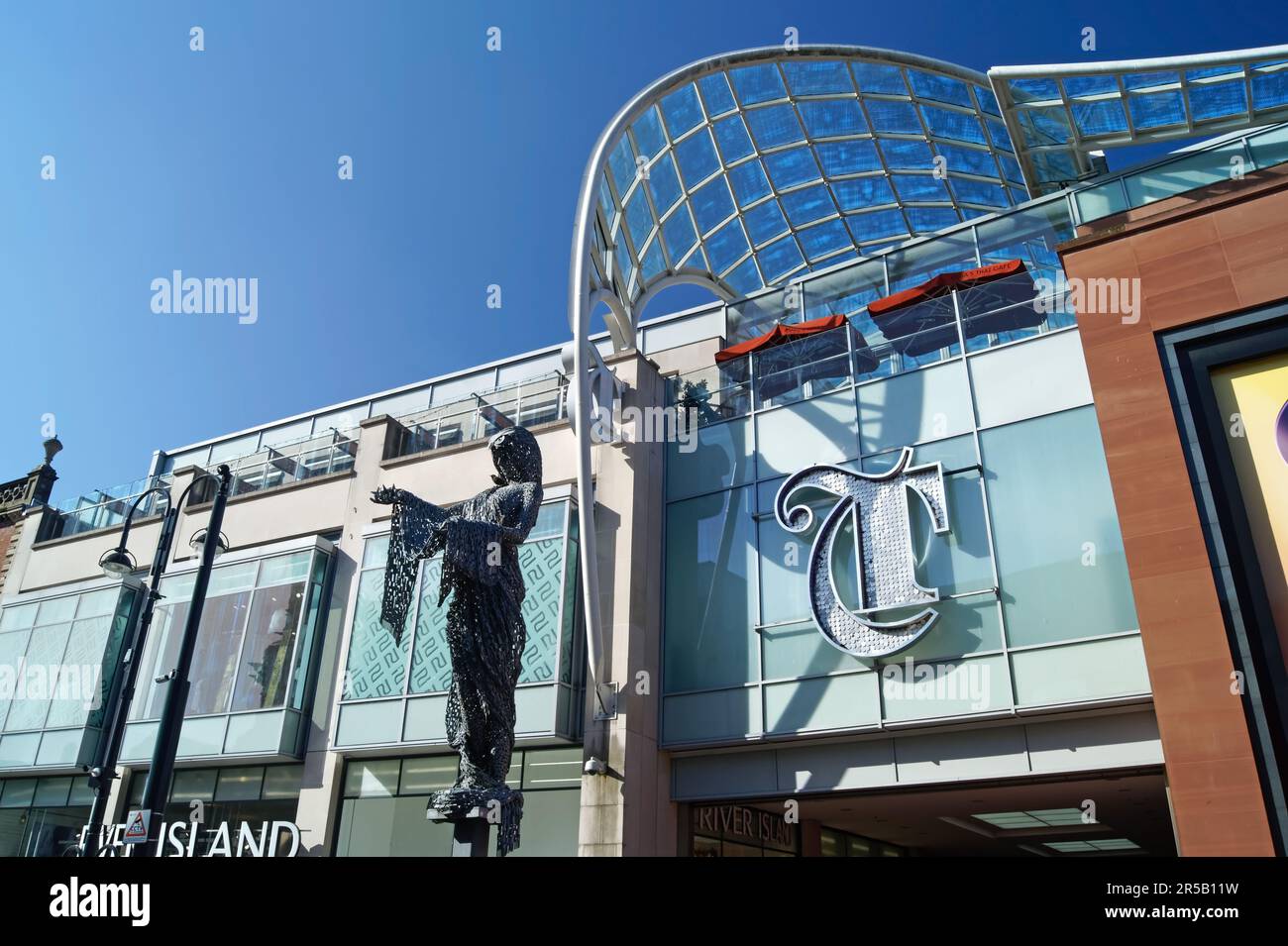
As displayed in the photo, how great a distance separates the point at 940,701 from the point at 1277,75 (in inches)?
506

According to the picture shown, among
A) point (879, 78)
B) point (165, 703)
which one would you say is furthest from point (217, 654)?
point (879, 78)

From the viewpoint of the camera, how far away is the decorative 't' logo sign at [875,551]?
14.0m

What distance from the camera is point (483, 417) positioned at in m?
20.4

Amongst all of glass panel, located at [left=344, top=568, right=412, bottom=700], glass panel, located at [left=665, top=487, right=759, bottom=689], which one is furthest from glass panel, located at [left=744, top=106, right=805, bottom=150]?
glass panel, located at [left=344, top=568, right=412, bottom=700]

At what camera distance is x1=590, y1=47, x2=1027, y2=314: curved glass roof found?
21469 mm

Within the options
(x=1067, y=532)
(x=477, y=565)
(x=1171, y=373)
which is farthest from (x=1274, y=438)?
(x=477, y=565)

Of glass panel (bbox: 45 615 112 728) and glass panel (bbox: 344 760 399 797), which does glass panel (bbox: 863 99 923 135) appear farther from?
glass panel (bbox: 45 615 112 728)

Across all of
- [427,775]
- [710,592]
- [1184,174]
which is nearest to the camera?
[1184,174]

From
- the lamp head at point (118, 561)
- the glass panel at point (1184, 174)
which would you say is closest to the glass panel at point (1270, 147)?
the glass panel at point (1184, 174)

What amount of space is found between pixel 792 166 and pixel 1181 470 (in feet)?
53.0

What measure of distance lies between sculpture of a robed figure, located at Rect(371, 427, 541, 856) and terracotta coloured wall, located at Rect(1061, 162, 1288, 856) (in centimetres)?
720

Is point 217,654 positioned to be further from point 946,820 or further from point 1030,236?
point 1030,236

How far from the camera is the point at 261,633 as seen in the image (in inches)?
755

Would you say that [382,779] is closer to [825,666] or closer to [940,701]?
[825,666]
